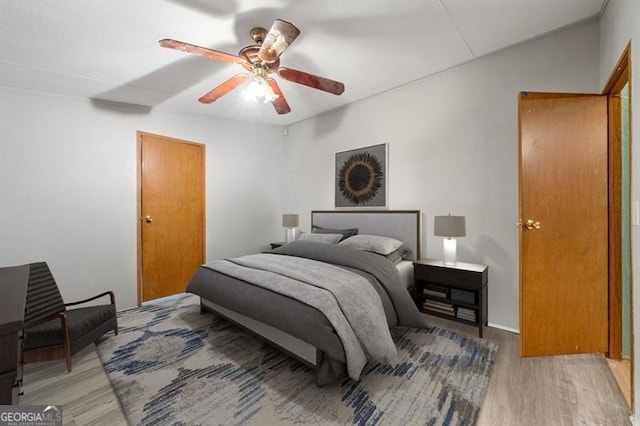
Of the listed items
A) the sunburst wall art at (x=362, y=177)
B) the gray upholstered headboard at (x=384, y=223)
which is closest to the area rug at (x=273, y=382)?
the gray upholstered headboard at (x=384, y=223)

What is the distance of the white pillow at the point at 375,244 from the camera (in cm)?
307

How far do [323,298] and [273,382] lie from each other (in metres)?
0.69

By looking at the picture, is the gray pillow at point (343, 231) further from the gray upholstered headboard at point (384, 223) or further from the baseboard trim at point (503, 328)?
the baseboard trim at point (503, 328)

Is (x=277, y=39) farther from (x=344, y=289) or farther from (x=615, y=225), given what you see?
(x=615, y=225)

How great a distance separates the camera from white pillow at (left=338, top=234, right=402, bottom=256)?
3074 mm

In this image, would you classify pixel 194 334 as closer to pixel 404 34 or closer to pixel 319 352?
pixel 319 352

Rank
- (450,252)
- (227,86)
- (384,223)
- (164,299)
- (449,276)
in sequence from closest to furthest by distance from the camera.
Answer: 1. (227,86)
2. (449,276)
3. (450,252)
4. (384,223)
5. (164,299)

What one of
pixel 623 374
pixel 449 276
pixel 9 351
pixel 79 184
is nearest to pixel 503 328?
pixel 449 276

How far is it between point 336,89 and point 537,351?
105 inches

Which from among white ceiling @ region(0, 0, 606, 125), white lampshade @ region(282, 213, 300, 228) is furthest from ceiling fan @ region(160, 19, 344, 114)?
white lampshade @ region(282, 213, 300, 228)

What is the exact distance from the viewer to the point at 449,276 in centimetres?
275

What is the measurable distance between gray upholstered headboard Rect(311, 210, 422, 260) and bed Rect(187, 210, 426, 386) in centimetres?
1

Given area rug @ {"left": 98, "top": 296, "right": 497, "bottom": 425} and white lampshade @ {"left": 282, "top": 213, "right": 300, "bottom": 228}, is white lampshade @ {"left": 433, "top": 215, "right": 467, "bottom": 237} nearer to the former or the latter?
area rug @ {"left": 98, "top": 296, "right": 497, "bottom": 425}

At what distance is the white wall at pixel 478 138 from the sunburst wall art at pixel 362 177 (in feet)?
0.42
